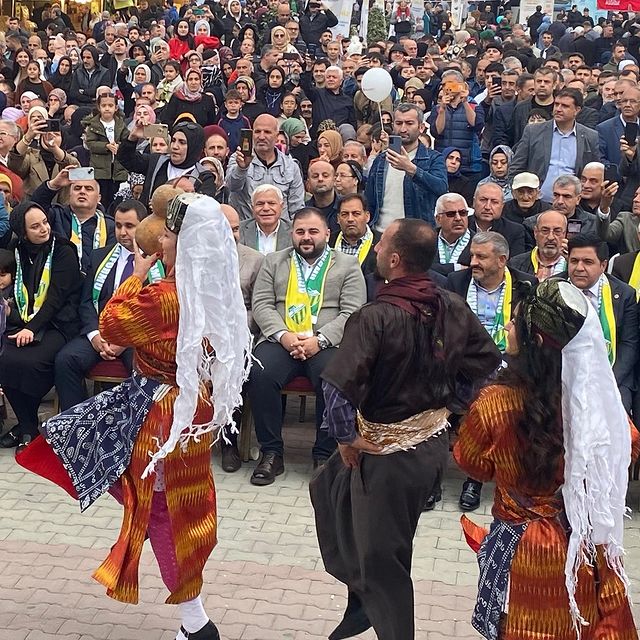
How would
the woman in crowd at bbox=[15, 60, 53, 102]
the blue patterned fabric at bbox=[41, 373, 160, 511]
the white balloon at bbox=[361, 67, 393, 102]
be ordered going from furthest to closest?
the woman in crowd at bbox=[15, 60, 53, 102], the white balloon at bbox=[361, 67, 393, 102], the blue patterned fabric at bbox=[41, 373, 160, 511]

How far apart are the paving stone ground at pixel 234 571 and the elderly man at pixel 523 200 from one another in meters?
2.33

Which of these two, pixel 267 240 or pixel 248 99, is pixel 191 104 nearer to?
pixel 248 99

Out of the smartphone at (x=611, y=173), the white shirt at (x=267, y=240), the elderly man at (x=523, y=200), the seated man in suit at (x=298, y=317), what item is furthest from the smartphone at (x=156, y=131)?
the smartphone at (x=611, y=173)

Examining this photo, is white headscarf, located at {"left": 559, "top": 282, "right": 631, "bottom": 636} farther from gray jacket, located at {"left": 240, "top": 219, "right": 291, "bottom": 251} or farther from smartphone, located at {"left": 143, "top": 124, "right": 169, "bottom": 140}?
smartphone, located at {"left": 143, "top": 124, "right": 169, "bottom": 140}

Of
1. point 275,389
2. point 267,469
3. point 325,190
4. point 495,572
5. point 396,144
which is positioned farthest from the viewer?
point 325,190

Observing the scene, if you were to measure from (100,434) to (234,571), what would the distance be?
3.98 ft

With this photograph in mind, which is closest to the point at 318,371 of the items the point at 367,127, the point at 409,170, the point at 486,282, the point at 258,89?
the point at 486,282

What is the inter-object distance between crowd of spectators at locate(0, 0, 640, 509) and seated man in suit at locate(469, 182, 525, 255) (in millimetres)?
14

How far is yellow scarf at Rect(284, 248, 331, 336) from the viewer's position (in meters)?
6.35

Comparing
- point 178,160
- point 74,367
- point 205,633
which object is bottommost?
point 74,367

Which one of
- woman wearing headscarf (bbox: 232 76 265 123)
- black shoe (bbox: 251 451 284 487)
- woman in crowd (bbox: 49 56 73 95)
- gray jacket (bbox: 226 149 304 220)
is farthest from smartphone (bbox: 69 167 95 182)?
woman in crowd (bbox: 49 56 73 95)

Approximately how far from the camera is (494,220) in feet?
23.9

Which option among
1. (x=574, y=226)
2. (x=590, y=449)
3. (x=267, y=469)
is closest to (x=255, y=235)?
(x=267, y=469)

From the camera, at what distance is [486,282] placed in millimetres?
6125
